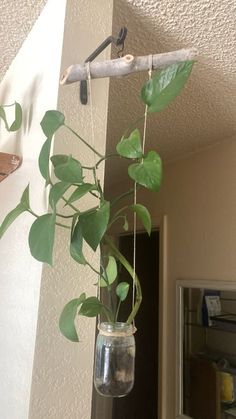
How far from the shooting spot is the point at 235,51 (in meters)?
0.94

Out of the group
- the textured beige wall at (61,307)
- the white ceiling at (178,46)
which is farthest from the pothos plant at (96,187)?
the white ceiling at (178,46)

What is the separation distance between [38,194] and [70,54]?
0.96 ft

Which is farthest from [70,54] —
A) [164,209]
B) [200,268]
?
[164,209]

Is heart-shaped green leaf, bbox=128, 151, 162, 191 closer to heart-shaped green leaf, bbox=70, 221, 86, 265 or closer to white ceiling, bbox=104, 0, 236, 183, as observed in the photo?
heart-shaped green leaf, bbox=70, 221, 86, 265

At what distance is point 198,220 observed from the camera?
5.24 ft

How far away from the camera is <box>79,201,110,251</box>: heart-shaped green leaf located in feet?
1.34

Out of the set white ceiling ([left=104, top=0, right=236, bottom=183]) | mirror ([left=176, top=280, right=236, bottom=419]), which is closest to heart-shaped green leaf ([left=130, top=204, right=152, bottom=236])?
white ceiling ([left=104, top=0, right=236, bottom=183])


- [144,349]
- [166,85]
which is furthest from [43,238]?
[144,349]

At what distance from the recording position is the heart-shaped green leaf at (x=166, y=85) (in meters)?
0.42

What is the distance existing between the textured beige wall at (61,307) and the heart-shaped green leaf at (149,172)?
233mm

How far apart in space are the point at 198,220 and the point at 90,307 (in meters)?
1.23

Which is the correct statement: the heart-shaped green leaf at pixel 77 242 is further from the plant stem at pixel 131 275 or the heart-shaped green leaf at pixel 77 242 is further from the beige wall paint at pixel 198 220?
the beige wall paint at pixel 198 220

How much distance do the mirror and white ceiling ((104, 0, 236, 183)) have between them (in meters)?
0.69

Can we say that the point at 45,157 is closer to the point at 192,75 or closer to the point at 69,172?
the point at 69,172
